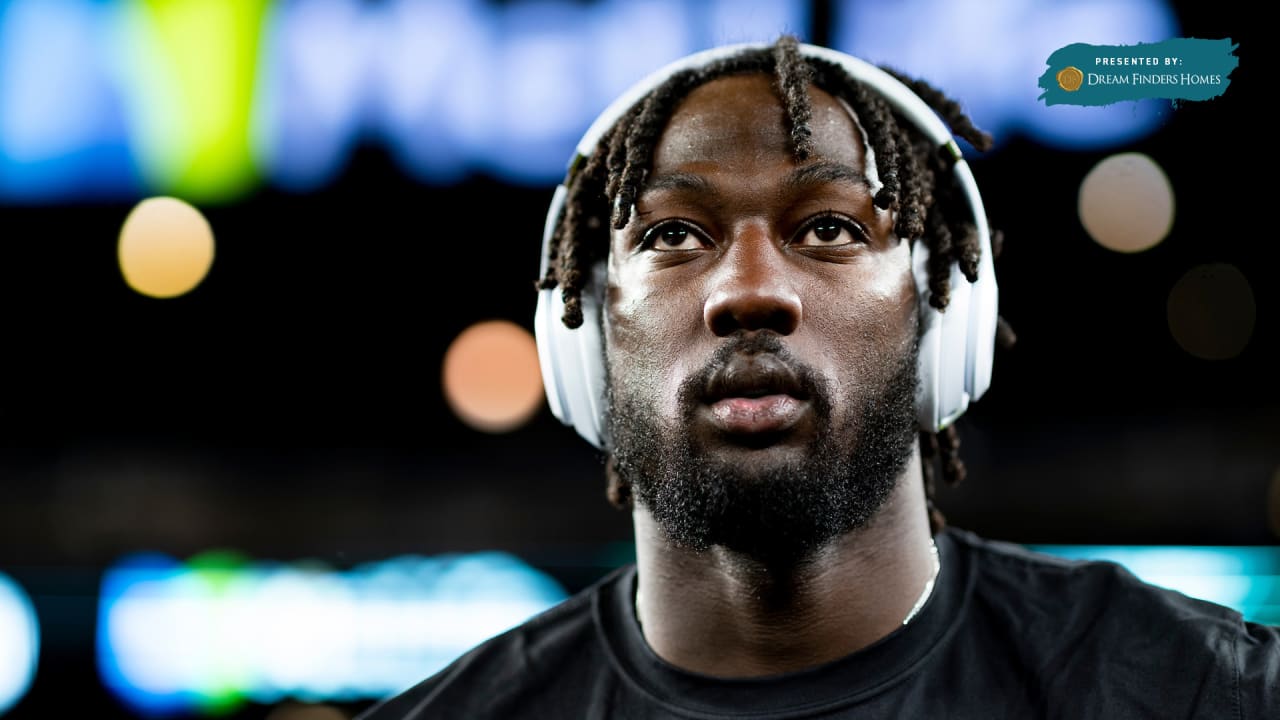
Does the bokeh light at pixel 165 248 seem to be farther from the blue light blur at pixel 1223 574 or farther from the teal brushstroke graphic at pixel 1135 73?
the teal brushstroke graphic at pixel 1135 73

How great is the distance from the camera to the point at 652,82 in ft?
6.75

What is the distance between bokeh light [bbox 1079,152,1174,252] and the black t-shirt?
480cm

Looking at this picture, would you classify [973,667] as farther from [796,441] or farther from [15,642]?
[15,642]

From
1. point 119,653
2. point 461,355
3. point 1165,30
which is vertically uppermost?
point 1165,30

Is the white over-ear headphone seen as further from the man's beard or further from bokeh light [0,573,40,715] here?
bokeh light [0,573,40,715]

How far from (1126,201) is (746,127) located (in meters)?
5.32

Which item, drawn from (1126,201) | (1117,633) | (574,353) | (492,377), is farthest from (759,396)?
(492,377)

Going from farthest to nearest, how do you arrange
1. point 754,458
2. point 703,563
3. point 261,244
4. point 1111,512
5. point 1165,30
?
point 261,244 < point 1111,512 < point 1165,30 < point 703,563 < point 754,458

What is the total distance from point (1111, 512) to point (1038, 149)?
204 centimetres

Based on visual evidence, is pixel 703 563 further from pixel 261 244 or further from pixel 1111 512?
pixel 261 244

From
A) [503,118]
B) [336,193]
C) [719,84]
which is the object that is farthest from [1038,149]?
[719,84]

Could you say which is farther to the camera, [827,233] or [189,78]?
[189,78]

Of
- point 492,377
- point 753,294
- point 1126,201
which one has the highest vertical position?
point 1126,201

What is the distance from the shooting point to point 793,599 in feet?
6.08
